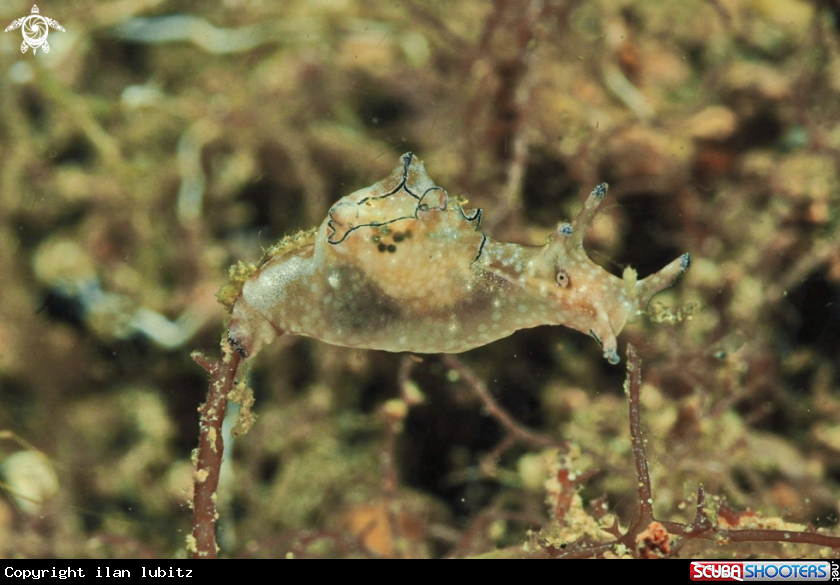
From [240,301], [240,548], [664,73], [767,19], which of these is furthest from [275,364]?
[767,19]

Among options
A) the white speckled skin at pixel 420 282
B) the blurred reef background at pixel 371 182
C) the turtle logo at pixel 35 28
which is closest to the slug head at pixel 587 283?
the white speckled skin at pixel 420 282

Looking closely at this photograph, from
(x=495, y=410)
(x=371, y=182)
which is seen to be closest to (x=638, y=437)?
(x=495, y=410)

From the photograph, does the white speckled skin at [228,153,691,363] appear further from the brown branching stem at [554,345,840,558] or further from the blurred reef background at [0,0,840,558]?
the blurred reef background at [0,0,840,558]

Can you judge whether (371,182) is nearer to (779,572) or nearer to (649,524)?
(649,524)

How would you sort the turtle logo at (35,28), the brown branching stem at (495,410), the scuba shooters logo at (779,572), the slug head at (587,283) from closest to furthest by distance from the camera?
the slug head at (587,283) < the scuba shooters logo at (779,572) < the brown branching stem at (495,410) < the turtle logo at (35,28)

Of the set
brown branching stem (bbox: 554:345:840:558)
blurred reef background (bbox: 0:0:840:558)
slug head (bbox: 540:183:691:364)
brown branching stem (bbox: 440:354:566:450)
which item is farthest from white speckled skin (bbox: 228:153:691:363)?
blurred reef background (bbox: 0:0:840:558)

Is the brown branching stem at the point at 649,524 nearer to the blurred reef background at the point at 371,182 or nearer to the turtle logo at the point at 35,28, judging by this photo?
the blurred reef background at the point at 371,182
